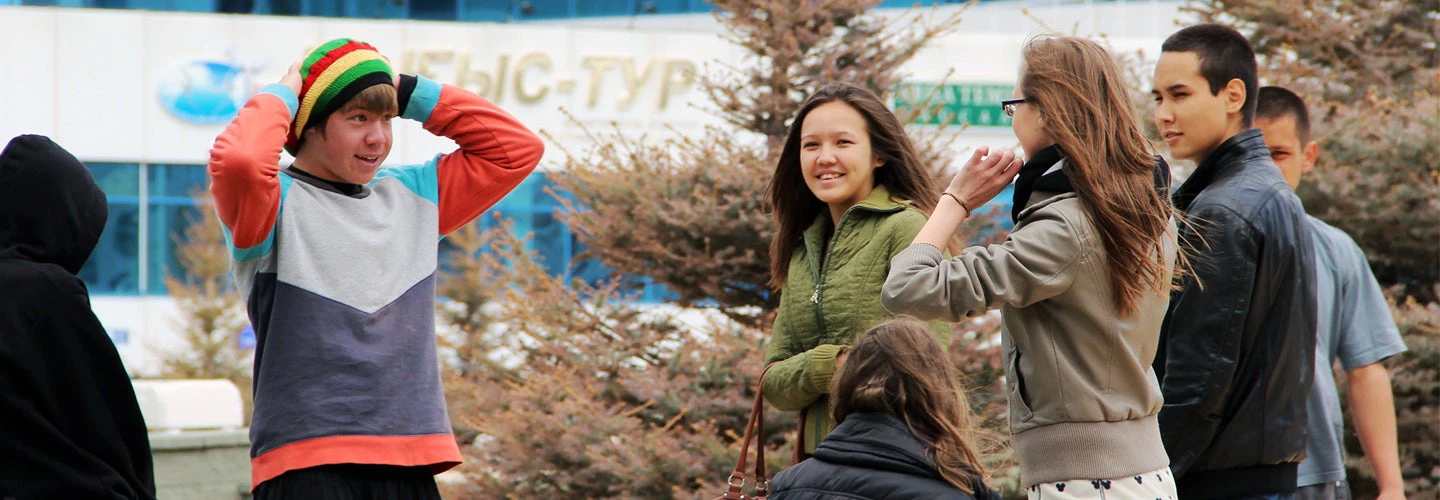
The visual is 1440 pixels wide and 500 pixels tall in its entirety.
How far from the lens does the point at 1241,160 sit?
3.58m

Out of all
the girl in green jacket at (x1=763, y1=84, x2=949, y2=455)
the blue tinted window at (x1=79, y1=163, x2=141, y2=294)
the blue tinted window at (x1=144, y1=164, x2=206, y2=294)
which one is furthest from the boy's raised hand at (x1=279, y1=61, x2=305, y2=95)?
the blue tinted window at (x1=79, y1=163, x2=141, y2=294)

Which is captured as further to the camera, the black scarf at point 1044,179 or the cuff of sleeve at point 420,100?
the cuff of sleeve at point 420,100

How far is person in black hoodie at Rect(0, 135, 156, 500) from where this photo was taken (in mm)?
2986

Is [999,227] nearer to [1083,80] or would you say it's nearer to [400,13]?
[1083,80]

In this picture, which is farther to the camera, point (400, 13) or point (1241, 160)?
point (400, 13)

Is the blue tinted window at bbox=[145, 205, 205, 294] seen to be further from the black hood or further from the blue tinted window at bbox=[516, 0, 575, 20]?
the black hood

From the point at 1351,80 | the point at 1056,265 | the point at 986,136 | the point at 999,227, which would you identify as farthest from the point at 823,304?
the point at 986,136

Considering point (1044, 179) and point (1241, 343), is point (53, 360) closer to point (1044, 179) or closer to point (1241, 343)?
point (1044, 179)

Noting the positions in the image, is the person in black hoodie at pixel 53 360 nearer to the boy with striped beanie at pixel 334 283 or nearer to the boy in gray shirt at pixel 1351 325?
the boy with striped beanie at pixel 334 283

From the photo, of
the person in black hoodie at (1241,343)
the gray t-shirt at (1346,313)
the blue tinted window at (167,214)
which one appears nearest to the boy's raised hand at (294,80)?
the person in black hoodie at (1241,343)

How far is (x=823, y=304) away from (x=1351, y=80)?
679 centimetres

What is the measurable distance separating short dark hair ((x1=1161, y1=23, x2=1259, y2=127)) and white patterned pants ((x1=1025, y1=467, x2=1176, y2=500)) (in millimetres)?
1317

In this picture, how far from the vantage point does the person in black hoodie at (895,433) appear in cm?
294

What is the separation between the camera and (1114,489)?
2711 mm
